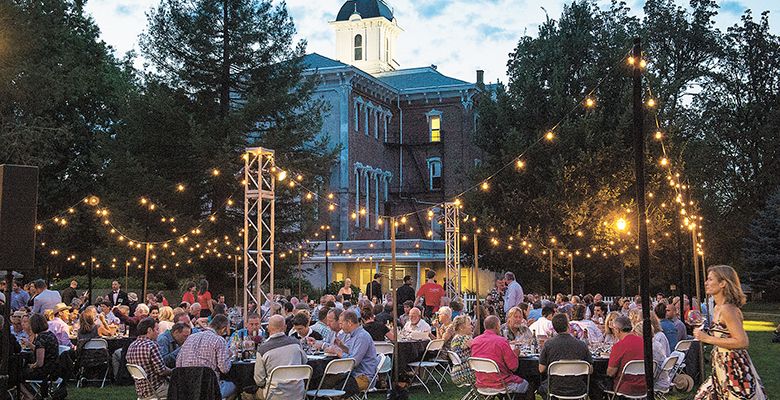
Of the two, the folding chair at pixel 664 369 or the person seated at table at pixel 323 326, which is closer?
the folding chair at pixel 664 369

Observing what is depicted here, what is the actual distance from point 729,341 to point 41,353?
28.5 ft

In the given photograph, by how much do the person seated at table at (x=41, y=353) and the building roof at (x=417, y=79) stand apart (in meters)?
40.2

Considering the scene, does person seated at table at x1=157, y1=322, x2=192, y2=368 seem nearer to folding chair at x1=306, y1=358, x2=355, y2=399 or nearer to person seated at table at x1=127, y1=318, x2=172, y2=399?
person seated at table at x1=127, y1=318, x2=172, y2=399

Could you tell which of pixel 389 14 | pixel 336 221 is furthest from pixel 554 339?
pixel 389 14

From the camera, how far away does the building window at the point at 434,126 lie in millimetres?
51312

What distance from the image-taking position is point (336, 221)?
46.2 meters

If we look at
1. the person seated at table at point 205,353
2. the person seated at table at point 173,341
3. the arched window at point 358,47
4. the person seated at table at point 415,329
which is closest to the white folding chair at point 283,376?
the person seated at table at point 205,353

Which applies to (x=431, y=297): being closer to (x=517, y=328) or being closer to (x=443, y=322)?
(x=443, y=322)

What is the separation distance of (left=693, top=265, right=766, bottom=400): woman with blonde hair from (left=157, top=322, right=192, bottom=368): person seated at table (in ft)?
19.7

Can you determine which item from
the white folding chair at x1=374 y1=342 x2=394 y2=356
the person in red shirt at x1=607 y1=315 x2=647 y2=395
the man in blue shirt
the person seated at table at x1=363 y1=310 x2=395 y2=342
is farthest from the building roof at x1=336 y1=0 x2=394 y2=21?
the person in red shirt at x1=607 y1=315 x2=647 y2=395

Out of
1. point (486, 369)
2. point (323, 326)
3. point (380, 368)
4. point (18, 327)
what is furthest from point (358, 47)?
point (486, 369)

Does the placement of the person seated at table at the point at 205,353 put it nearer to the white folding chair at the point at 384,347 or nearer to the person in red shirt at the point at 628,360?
the white folding chair at the point at 384,347

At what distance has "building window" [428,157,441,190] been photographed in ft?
170

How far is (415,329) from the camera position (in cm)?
1442
